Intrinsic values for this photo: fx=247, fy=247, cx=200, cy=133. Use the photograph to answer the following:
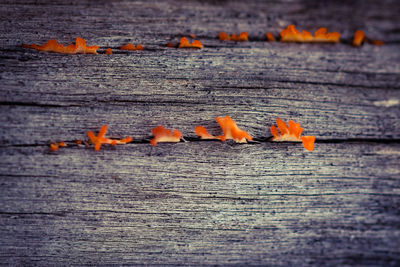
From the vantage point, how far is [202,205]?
Answer: 67.6 inches

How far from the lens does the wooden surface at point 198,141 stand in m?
1.61

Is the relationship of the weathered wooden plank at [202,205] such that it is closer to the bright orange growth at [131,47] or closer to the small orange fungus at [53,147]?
the small orange fungus at [53,147]

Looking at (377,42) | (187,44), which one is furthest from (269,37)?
(377,42)

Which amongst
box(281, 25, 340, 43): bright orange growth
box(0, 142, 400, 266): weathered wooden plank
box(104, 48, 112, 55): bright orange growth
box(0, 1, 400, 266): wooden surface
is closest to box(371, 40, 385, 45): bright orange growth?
box(0, 1, 400, 266): wooden surface

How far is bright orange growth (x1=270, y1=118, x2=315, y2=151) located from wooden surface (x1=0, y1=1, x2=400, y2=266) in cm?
6

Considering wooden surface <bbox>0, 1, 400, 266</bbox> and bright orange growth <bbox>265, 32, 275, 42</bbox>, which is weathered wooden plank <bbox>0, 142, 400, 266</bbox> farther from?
bright orange growth <bbox>265, 32, 275, 42</bbox>

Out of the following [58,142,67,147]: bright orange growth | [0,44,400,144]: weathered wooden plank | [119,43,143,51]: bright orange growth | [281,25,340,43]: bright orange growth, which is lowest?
[58,142,67,147]: bright orange growth

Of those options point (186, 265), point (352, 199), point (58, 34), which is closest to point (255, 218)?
point (186, 265)

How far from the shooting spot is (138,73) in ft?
5.51

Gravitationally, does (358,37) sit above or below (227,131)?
above

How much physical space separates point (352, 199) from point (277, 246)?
2.15ft

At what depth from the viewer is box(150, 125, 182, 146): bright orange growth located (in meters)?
1.65

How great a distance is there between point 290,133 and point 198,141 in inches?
25.4

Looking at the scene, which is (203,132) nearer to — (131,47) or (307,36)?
(131,47)
